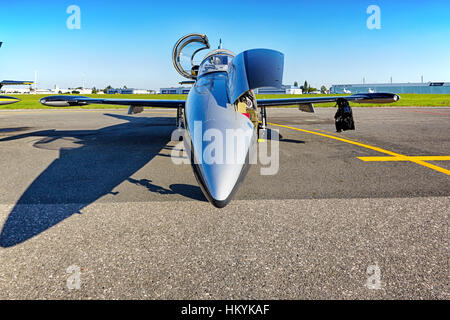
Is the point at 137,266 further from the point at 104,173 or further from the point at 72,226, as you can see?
the point at 104,173

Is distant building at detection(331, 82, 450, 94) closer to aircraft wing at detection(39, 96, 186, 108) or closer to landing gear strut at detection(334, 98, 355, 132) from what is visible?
landing gear strut at detection(334, 98, 355, 132)

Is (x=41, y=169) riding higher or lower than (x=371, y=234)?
higher

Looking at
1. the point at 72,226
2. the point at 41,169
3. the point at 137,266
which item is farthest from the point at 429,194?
the point at 41,169

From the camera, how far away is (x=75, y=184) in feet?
15.1

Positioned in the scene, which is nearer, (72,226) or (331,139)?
(72,226)

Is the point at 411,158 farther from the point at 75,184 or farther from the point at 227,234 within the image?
the point at 75,184

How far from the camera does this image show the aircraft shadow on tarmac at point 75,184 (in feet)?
10.4

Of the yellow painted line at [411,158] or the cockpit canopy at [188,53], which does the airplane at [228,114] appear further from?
the cockpit canopy at [188,53]

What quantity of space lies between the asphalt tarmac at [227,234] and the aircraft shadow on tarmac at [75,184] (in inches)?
1.2

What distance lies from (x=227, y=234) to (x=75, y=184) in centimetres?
322

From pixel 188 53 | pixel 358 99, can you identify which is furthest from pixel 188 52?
pixel 358 99

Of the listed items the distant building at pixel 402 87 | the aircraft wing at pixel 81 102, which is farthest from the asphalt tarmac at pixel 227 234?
the distant building at pixel 402 87

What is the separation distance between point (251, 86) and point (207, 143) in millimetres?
904

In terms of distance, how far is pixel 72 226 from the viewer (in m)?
3.10
